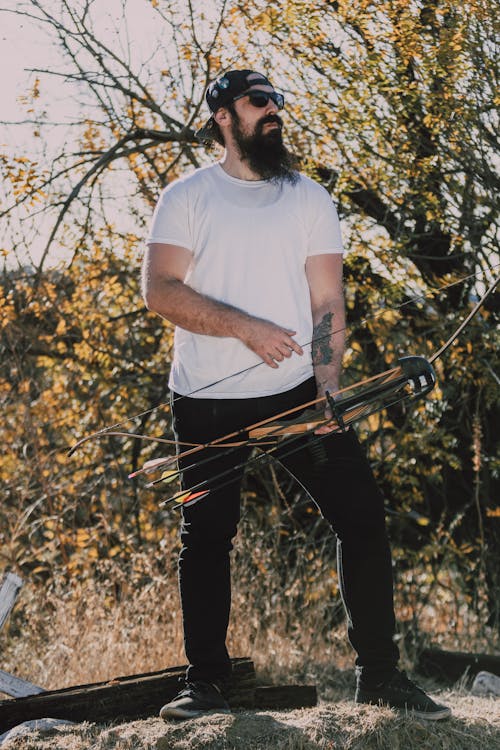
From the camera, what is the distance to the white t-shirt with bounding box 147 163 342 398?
348 centimetres

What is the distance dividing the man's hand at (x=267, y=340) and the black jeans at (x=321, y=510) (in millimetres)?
203

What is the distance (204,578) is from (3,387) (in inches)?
181

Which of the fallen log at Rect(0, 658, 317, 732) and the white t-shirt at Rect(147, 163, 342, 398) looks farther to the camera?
the fallen log at Rect(0, 658, 317, 732)

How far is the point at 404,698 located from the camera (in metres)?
3.39

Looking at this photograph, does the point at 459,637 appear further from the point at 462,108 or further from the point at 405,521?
the point at 462,108

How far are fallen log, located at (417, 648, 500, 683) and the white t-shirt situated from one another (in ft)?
10.2

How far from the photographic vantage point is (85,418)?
25.6 feet

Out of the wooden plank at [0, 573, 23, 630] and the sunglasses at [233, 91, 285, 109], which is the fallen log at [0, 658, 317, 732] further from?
the sunglasses at [233, 91, 285, 109]

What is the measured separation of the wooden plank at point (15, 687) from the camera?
14.1 ft

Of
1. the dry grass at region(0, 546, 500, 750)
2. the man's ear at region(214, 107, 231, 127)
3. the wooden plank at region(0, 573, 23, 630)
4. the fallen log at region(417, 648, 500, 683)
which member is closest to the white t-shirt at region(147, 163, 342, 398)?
the man's ear at region(214, 107, 231, 127)

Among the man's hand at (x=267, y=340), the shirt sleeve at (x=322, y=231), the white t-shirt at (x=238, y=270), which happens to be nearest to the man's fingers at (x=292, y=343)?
the man's hand at (x=267, y=340)

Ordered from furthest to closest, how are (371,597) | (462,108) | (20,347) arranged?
(20,347), (462,108), (371,597)

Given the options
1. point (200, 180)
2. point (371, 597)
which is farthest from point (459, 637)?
point (200, 180)

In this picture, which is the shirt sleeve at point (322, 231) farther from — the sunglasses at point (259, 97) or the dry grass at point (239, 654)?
the dry grass at point (239, 654)
